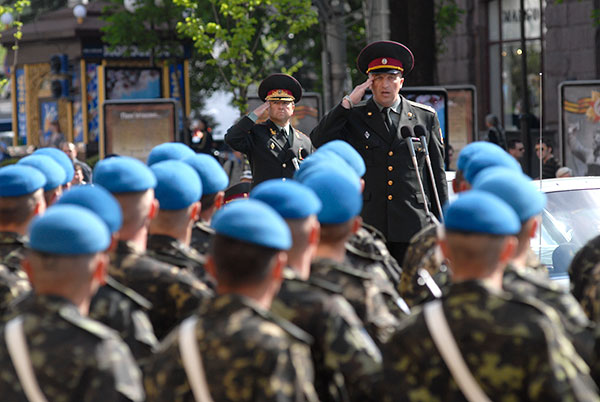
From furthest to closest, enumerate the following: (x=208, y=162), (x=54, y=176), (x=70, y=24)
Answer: (x=70, y=24)
(x=54, y=176)
(x=208, y=162)

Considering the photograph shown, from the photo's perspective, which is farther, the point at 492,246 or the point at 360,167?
the point at 360,167

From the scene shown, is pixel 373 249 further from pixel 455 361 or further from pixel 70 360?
pixel 70 360

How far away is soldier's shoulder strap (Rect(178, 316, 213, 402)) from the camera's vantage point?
3596mm

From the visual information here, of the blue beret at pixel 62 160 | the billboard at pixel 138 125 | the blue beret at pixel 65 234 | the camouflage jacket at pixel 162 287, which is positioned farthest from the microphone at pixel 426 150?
the billboard at pixel 138 125

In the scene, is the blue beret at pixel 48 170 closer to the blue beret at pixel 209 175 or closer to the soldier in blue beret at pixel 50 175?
the soldier in blue beret at pixel 50 175

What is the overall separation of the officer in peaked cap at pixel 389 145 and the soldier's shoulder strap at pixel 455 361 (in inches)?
160

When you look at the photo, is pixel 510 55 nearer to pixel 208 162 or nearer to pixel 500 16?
pixel 500 16

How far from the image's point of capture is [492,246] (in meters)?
3.81

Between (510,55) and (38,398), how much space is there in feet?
84.7

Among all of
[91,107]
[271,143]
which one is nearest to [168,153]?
[271,143]

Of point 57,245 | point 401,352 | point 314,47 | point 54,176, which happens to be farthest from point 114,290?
point 314,47

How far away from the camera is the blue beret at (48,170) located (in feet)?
20.7

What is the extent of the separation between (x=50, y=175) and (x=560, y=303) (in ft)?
10.1

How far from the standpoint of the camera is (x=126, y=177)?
5.01 metres
